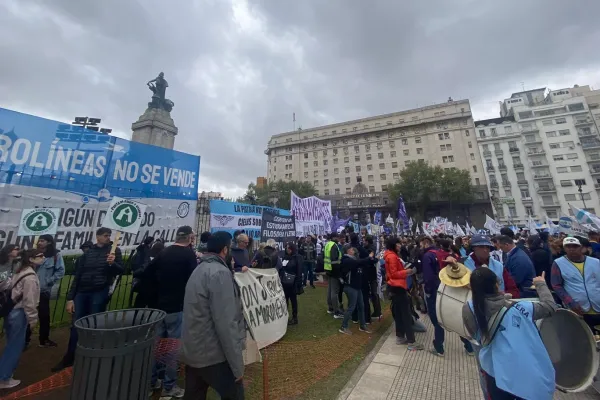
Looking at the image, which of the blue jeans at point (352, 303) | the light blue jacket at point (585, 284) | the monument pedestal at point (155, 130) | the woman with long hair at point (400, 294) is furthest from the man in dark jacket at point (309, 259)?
the monument pedestal at point (155, 130)

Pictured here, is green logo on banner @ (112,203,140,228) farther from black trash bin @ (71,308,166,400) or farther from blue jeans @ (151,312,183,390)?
black trash bin @ (71,308,166,400)

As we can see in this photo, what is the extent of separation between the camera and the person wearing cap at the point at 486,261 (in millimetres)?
3580

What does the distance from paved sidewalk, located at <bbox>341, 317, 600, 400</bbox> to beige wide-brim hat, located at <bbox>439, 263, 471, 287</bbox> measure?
5.30 ft

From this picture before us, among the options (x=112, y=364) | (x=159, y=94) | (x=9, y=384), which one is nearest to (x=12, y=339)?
(x=9, y=384)

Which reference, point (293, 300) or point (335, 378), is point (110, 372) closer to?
point (335, 378)

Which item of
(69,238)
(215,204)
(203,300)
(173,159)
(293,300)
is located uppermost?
(173,159)

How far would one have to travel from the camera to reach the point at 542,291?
2273 millimetres

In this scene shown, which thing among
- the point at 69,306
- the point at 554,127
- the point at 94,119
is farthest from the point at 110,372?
the point at 554,127

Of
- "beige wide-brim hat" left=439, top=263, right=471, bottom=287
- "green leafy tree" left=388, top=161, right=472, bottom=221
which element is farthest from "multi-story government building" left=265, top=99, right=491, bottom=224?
"beige wide-brim hat" left=439, top=263, right=471, bottom=287

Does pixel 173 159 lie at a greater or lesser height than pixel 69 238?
greater

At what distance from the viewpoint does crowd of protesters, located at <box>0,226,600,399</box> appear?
2.33 metres

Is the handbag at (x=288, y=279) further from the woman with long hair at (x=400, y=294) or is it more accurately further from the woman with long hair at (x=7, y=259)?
the woman with long hair at (x=7, y=259)

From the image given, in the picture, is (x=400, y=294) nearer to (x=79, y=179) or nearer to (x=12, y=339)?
Answer: (x=12, y=339)

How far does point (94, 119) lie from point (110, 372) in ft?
83.3
